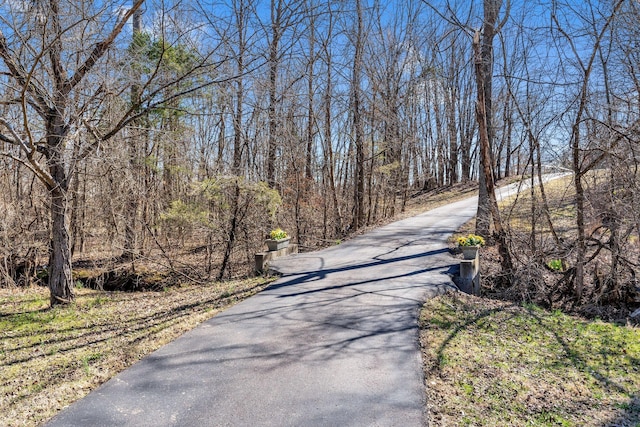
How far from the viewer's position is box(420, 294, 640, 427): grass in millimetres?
3777

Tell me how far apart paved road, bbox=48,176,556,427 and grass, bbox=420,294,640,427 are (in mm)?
269

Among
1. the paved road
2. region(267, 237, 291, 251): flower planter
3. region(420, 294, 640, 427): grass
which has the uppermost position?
region(267, 237, 291, 251): flower planter

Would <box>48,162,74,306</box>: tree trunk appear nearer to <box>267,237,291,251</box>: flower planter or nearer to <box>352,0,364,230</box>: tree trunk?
<box>267,237,291,251</box>: flower planter

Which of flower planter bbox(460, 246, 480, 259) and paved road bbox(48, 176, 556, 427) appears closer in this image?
paved road bbox(48, 176, 556, 427)

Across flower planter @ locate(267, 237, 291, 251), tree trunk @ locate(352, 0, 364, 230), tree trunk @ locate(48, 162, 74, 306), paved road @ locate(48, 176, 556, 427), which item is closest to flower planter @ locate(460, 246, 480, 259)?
paved road @ locate(48, 176, 556, 427)

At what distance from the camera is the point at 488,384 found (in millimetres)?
4219

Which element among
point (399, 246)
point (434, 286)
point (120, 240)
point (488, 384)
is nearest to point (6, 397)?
point (488, 384)

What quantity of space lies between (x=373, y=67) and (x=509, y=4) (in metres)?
9.15

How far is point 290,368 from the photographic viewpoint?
4316 mm

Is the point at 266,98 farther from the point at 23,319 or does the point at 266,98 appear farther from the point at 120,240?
the point at 23,319

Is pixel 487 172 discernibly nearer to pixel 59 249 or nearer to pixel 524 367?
pixel 524 367

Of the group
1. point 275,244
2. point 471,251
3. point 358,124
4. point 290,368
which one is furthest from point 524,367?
point 358,124

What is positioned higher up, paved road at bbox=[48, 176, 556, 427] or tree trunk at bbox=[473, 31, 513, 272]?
tree trunk at bbox=[473, 31, 513, 272]

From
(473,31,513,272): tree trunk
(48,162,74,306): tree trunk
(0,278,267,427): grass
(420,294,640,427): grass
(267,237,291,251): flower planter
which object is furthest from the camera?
(267,237,291,251): flower planter
